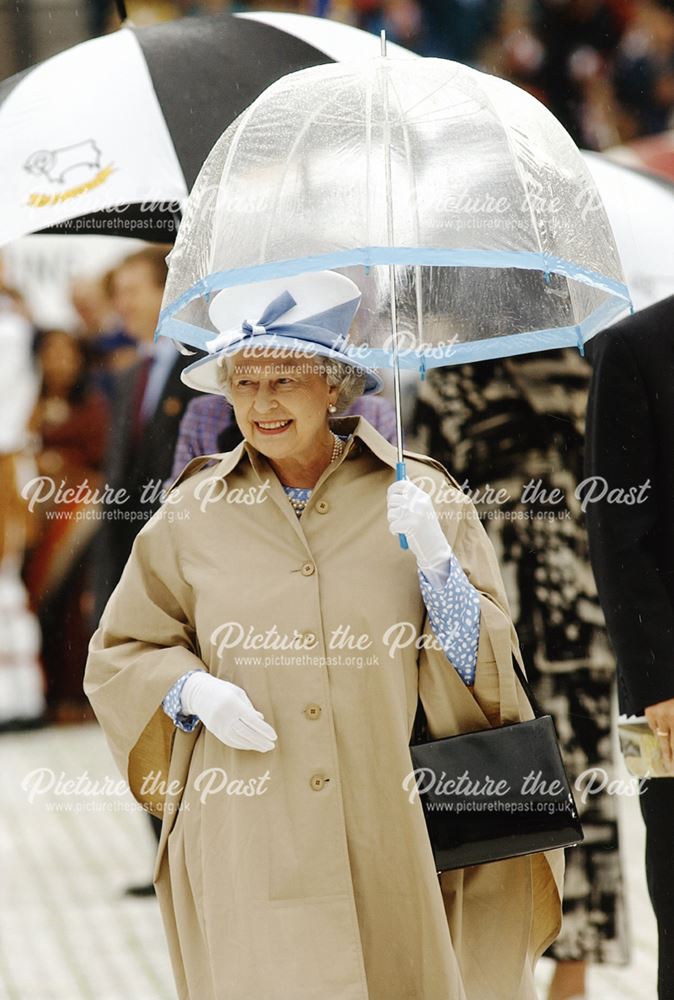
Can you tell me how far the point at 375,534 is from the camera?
314cm

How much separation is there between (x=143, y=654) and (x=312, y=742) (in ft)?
1.23

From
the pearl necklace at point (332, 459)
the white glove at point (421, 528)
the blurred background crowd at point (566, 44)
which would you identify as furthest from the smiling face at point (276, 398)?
the blurred background crowd at point (566, 44)

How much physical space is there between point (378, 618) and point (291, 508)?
29 centimetres

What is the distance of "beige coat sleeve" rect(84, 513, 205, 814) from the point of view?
10.3 ft

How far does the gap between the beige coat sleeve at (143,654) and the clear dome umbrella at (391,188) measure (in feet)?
1.55

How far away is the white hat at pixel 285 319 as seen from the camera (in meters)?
3.07

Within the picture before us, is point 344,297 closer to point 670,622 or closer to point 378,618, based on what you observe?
point 378,618

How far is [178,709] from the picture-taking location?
3084 mm

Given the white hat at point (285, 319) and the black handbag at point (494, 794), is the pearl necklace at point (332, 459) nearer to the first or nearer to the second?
the white hat at point (285, 319)

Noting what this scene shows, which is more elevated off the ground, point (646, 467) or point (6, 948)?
point (646, 467)

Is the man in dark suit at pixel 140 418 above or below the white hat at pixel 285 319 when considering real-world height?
below

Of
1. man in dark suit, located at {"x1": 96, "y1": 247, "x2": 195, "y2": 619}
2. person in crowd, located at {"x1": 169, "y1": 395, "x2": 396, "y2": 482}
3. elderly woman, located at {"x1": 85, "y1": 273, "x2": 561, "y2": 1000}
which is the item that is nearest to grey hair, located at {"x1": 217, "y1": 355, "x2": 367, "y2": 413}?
elderly woman, located at {"x1": 85, "y1": 273, "x2": 561, "y2": 1000}

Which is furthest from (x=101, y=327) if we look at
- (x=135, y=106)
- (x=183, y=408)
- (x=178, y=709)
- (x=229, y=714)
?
(x=229, y=714)

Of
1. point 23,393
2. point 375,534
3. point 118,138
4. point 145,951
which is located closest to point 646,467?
point 375,534
